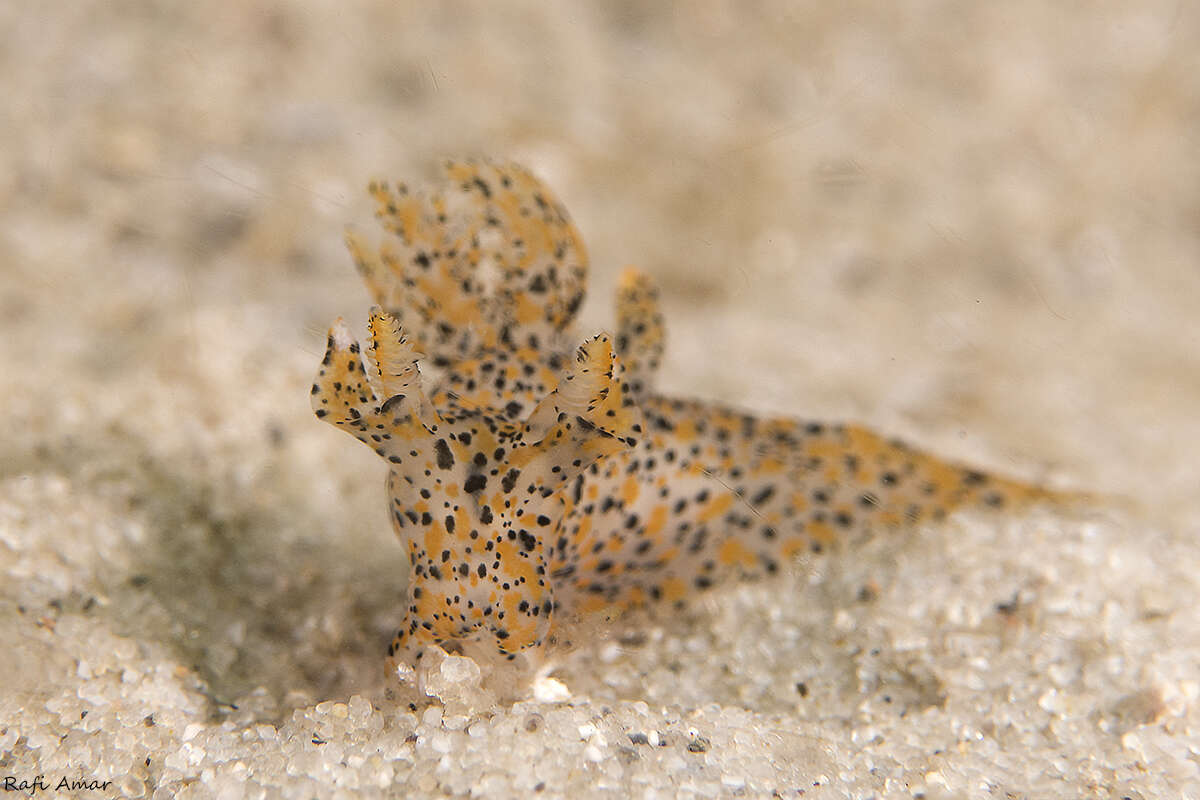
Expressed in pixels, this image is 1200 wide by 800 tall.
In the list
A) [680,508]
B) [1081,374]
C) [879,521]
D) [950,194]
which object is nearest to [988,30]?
[950,194]

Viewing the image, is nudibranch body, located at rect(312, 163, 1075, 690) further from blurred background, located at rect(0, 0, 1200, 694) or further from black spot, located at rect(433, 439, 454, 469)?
blurred background, located at rect(0, 0, 1200, 694)

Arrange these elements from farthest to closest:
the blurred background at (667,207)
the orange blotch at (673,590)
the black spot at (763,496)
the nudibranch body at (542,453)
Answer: the blurred background at (667,207), the black spot at (763,496), the orange blotch at (673,590), the nudibranch body at (542,453)

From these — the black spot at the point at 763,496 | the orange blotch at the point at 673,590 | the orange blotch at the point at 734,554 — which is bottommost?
the orange blotch at the point at 673,590

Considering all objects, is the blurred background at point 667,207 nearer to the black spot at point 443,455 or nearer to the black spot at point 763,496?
the black spot at point 443,455

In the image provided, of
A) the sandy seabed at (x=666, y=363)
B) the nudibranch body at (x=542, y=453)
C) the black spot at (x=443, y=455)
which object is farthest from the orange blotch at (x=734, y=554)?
the black spot at (x=443, y=455)

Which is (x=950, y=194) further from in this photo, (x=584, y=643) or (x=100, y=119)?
(x=100, y=119)

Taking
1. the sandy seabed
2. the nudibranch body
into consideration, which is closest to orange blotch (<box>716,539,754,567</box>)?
the nudibranch body
